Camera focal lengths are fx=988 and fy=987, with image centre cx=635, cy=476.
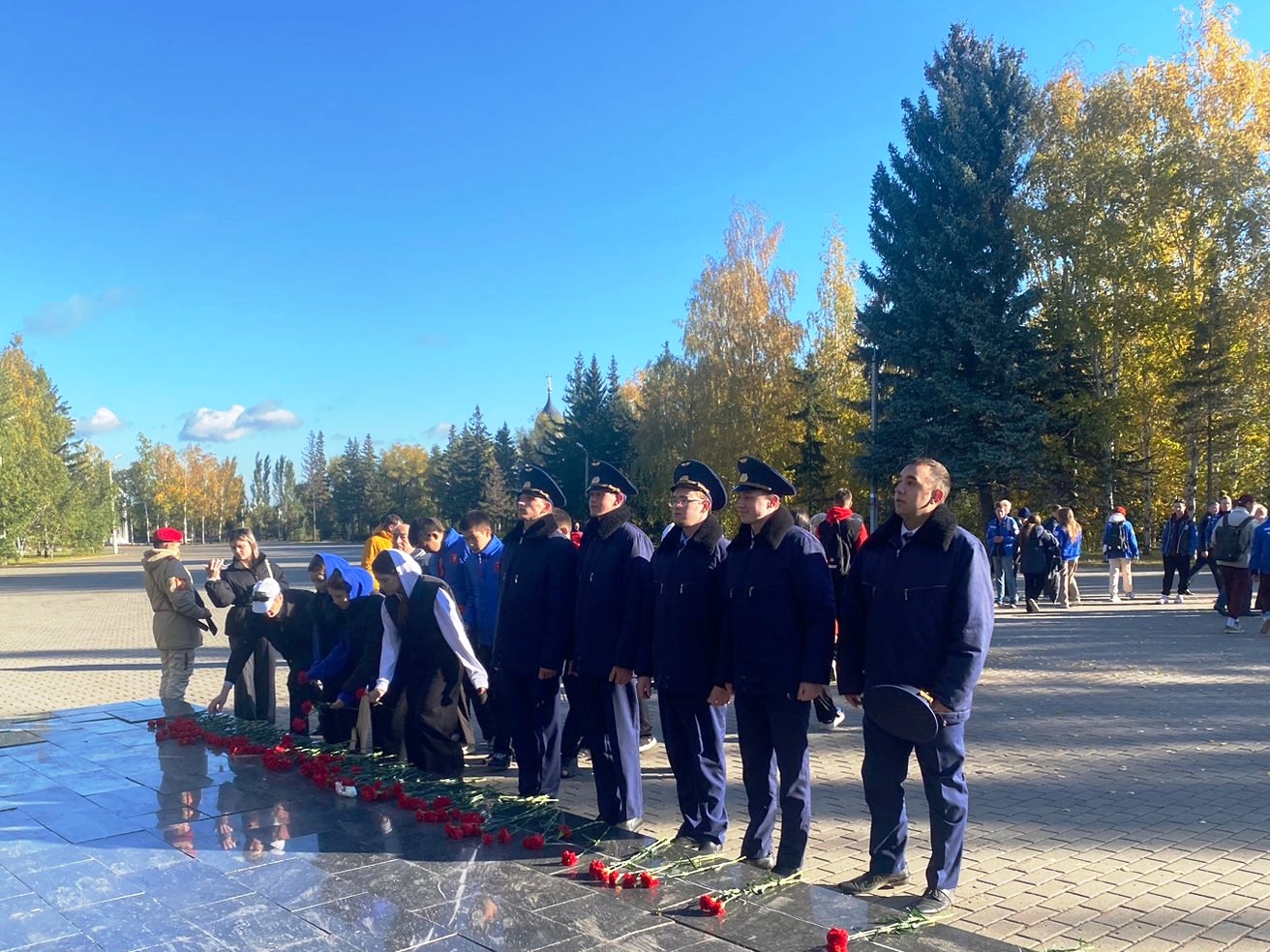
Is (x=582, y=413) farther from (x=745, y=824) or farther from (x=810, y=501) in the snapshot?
(x=745, y=824)

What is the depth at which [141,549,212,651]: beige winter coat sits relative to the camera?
900 centimetres

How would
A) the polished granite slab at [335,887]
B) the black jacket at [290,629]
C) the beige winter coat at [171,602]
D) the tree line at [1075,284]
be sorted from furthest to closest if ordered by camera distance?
the tree line at [1075,284] < the beige winter coat at [171,602] < the black jacket at [290,629] < the polished granite slab at [335,887]

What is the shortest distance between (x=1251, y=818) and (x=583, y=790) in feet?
13.4

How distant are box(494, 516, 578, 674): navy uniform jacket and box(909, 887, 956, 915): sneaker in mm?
2437

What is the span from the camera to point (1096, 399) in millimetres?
28859

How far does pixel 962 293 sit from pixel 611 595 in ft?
83.2

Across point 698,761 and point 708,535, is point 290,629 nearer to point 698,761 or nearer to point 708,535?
point 698,761

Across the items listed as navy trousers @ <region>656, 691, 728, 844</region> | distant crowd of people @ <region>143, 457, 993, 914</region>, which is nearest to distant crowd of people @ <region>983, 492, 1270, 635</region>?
distant crowd of people @ <region>143, 457, 993, 914</region>

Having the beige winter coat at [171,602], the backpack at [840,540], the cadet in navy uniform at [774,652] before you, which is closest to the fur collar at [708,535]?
the cadet in navy uniform at [774,652]

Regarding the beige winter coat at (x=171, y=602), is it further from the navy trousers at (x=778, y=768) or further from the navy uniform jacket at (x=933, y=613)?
the navy uniform jacket at (x=933, y=613)

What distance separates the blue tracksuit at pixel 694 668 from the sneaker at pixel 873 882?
830 millimetres

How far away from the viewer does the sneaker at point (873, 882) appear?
14.8ft

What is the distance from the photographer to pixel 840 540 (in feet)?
29.5

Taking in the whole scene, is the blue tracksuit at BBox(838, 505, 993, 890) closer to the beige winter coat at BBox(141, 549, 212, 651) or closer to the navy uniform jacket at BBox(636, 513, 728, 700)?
the navy uniform jacket at BBox(636, 513, 728, 700)
